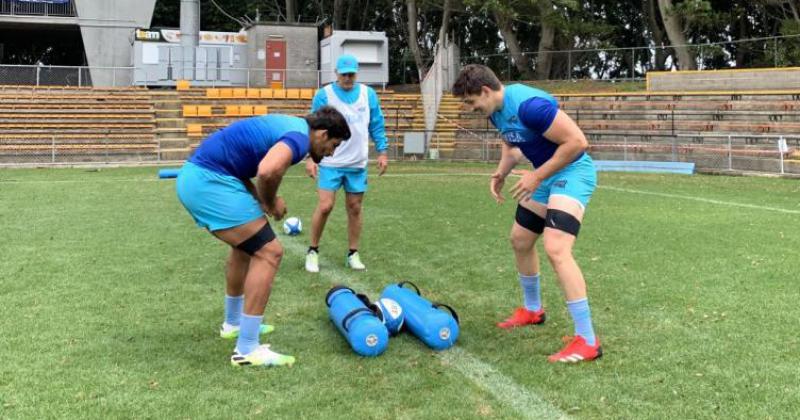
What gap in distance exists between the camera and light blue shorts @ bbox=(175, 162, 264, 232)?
3.81m

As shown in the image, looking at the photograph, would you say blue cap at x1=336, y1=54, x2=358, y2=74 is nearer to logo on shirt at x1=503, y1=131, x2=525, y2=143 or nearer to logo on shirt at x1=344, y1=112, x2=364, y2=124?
logo on shirt at x1=344, y1=112, x2=364, y2=124

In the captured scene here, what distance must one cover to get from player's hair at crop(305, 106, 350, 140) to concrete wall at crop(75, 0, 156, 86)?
35.0 m

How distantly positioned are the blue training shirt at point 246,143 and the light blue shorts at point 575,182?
1.54m

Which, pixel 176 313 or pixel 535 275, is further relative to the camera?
pixel 176 313

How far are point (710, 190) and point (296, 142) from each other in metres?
12.1

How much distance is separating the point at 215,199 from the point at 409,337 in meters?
1.57

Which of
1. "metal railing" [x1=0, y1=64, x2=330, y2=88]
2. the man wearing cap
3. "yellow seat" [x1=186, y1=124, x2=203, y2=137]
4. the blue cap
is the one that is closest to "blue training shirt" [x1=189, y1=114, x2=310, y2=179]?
the blue cap

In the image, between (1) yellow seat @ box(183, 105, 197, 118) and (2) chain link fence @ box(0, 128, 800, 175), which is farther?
(1) yellow seat @ box(183, 105, 197, 118)

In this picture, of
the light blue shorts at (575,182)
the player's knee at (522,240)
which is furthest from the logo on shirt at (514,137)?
the player's knee at (522,240)

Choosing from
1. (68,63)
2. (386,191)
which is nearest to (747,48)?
(386,191)

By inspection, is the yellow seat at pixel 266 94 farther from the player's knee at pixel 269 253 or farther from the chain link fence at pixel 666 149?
the player's knee at pixel 269 253

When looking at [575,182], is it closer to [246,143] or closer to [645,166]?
[246,143]

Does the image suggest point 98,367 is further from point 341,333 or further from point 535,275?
point 535,275

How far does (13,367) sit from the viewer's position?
382cm
